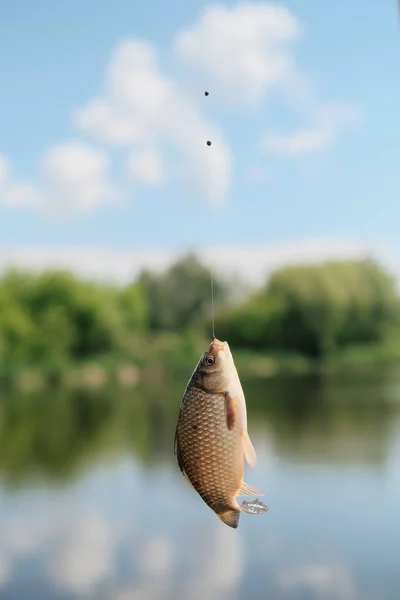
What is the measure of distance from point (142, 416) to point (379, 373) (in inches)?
162

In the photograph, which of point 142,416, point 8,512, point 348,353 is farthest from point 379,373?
point 8,512

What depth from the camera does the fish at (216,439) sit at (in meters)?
0.77

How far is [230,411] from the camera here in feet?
2.57

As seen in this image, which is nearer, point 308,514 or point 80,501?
point 308,514

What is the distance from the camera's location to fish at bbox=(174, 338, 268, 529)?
0.77m

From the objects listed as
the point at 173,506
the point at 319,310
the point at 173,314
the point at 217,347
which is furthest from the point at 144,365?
the point at 217,347

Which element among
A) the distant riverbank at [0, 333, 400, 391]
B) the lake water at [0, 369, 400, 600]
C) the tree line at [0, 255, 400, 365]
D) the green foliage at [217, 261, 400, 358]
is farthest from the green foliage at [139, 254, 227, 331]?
the lake water at [0, 369, 400, 600]

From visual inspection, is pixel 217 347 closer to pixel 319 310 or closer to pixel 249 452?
pixel 249 452

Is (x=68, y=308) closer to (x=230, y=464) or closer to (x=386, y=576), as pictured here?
(x=386, y=576)

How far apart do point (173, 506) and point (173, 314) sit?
287 centimetres

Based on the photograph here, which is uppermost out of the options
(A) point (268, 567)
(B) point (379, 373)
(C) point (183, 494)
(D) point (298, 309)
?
(D) point (298, 309)

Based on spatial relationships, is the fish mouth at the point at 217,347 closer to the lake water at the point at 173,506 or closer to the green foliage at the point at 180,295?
the lake water at the point at 173,506

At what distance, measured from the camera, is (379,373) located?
14.3 m

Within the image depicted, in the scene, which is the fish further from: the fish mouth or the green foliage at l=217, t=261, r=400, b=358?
the green foliage at l=217, t=261, r=400, b=358
